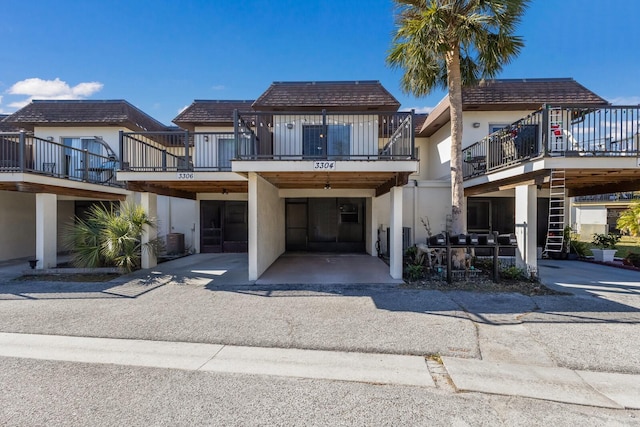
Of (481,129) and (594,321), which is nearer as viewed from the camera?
(594,321)

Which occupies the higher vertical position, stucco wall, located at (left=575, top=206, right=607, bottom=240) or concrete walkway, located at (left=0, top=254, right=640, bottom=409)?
stucco wall, located at (left=575, top=206, right=607, bottom=240)

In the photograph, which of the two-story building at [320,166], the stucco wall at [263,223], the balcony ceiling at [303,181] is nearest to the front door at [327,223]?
the two-story building at [320,166]

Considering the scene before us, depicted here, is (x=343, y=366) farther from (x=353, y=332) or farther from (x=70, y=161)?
(x=70, y=161)

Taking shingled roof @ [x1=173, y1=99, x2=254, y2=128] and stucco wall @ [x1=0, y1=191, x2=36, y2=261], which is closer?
stucco wall @ [x1=0, y1=191, x2=36, y2=261]

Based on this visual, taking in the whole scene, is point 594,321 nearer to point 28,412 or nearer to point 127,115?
point 28,412

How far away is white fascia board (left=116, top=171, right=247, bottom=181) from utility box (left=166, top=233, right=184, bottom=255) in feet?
15.0

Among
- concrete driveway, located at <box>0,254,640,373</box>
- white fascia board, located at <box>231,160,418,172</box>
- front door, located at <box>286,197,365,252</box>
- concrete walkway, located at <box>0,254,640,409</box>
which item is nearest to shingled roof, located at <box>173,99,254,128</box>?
front door, located at <box>286,197,365,252</box>

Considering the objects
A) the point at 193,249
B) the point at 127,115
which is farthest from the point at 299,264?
the point at 127,115

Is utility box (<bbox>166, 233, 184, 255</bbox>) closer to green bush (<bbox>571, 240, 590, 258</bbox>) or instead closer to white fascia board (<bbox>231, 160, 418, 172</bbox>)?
white fascia board (<bbox>231, 160, 418, 172</bbox>)

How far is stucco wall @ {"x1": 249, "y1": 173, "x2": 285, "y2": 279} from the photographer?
7941mm

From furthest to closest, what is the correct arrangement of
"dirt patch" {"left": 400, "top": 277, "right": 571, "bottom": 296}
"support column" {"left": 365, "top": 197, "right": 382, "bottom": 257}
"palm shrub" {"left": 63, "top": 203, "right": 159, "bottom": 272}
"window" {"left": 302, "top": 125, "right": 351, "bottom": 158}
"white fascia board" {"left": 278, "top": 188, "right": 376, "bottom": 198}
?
1. "support column" {"left": 365, "top": 197, "right": 382, "bottom": 257}
2. "white fascia board" {"left": 278, "top": 188, "right": 376, "bottom": 198}
3. "window" {"left": 302, "top": 125, "right": 351, "bottom": 158}
4. "palm shrub" {"left": 63, "top": 203, "right": 159, "bottom": 272}
5. "dirt patch" {"left": 400, "top": 277, "right": 571, "bottom": 296}

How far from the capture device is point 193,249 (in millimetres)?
13305

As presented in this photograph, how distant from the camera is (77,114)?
13102mm

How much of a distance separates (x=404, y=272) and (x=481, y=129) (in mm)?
7542
